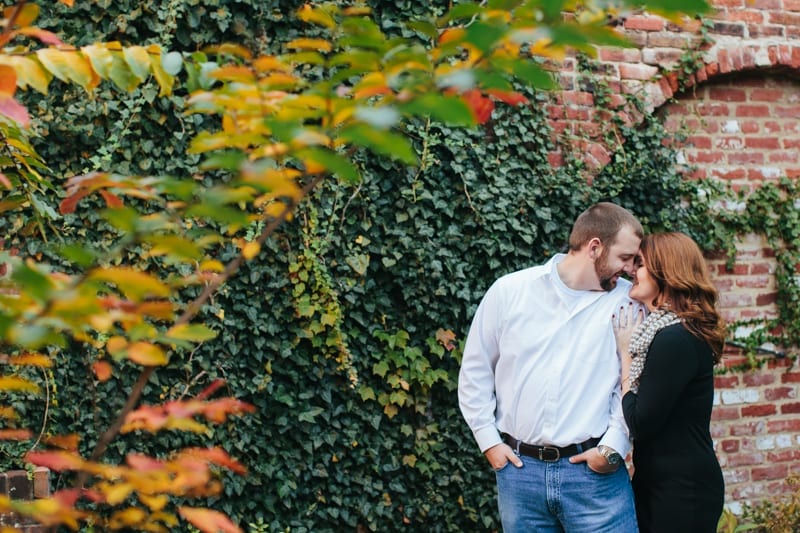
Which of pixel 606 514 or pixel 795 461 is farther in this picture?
pixel 795 461

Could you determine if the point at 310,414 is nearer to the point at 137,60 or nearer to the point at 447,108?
the point at 137,60

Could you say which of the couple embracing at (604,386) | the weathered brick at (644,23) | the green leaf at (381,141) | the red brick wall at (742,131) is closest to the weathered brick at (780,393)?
the red brick wall at (742,131)

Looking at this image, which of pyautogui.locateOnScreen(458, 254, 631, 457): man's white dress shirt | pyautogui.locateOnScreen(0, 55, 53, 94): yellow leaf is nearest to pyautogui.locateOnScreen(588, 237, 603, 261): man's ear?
pyautogui.locateOnScreen(458, 254, 631, 457): man's white dress shirt

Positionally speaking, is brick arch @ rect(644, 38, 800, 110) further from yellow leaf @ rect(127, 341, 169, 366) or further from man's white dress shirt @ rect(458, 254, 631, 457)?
yellow leaf @ rect(127, 341, 169, 366)

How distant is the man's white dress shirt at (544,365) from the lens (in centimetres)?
303

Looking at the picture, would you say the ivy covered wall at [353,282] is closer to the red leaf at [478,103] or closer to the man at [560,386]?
the man at [560,386]

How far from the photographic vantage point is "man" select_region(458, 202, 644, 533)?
9.80 ft

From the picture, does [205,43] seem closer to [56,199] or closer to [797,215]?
[56,199]

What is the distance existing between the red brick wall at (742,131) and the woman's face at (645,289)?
6.74 ft

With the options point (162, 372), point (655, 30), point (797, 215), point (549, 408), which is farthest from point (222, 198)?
point (797, 215)

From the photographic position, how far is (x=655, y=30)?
16.4 ft

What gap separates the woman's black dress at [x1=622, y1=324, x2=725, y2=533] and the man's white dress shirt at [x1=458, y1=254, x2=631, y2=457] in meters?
0.12

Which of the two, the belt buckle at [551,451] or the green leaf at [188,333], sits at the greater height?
the green leaf at [188,333]

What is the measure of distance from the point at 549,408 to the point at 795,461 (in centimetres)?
296
